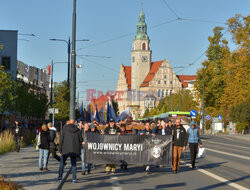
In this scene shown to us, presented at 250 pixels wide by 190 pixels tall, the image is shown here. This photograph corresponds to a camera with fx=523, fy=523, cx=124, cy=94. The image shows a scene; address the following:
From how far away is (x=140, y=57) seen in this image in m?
180

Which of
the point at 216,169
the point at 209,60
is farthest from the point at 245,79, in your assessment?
the point at 216,169

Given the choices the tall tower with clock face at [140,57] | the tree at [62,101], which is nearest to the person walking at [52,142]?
the tree at [62,101]

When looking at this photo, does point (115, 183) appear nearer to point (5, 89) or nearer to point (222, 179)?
point (222, 179)

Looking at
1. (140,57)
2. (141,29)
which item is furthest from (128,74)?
(141,29)

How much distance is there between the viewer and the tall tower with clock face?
18000cm

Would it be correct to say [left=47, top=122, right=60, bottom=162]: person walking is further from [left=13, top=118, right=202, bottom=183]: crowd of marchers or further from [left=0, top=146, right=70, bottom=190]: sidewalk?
[left=0, top=146, right=70, bottom=190]: sidewalk

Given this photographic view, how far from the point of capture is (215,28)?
72562 mm

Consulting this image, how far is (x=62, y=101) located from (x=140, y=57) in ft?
433

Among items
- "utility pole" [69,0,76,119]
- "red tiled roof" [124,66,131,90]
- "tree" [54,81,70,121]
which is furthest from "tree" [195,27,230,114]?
"red tiled roof" [124,66,131,90]

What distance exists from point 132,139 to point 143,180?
271 centimetres

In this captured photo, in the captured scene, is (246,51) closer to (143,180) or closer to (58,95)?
(58,95)

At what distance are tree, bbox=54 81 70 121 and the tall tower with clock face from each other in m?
127

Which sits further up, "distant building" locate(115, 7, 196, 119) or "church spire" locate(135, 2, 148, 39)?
"church spire" locate(135, 2, 148, 39)

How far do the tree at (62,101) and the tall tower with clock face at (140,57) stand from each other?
12738 centimetres
